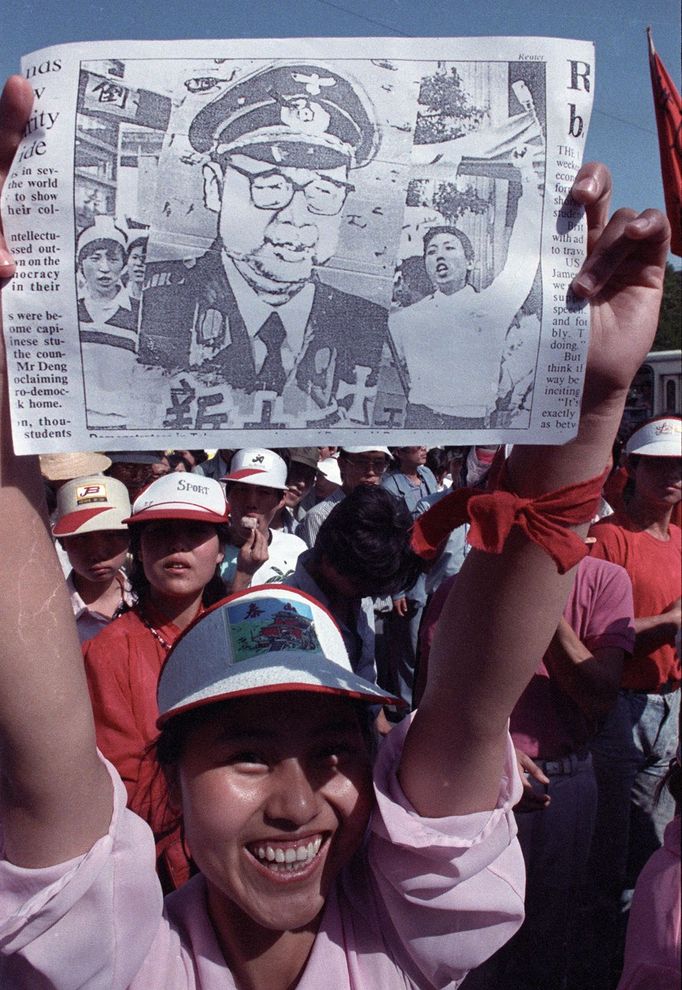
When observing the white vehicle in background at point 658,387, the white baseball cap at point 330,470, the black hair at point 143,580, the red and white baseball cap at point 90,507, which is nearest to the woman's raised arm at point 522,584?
the black hair at point 143,580

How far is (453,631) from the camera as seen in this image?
4.13ft

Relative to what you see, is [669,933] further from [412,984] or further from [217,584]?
[217,584]

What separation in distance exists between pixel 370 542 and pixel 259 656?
5.64ft

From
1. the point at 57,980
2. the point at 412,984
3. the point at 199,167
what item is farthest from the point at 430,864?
the point at 199,167

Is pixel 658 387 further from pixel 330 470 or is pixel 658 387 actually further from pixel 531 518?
pixel 531 518

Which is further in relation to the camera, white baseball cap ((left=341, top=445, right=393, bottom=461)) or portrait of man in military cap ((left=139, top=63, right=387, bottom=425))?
white baseball cap ((left=341, top=445, right=393, bottom=461))

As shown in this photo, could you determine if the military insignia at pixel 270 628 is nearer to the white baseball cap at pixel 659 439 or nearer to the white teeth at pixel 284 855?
the white teeth at pixel 284 855

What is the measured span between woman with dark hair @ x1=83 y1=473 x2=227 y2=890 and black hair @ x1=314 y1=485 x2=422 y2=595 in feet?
1.31

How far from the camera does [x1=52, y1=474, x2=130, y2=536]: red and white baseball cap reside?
11.1ft

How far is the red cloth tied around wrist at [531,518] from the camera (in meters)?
Answer: 1.14

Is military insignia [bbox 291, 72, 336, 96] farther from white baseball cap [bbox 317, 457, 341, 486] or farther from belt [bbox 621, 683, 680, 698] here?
white baseball cap [bbox 317, 457, 341, 486]

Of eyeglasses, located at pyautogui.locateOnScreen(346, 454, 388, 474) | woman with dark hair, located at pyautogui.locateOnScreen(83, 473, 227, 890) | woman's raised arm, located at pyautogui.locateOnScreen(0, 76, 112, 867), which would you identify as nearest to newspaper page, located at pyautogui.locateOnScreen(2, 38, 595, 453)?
woman's raised arm, located at pyautogui.locateOnScreen(0, 76, 112, 867)

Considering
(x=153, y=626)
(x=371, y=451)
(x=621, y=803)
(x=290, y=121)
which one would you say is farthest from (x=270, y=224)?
(x=371, y=451)

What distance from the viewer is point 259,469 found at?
4.21 metres
